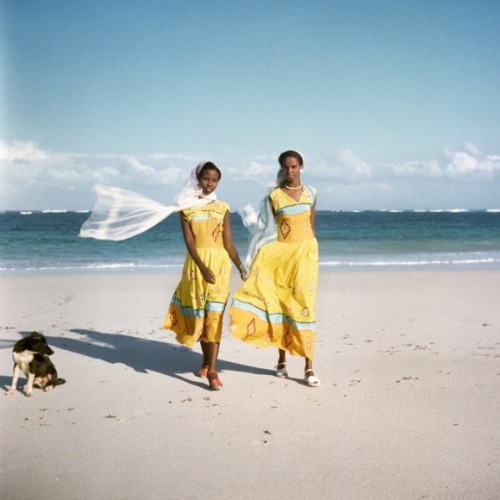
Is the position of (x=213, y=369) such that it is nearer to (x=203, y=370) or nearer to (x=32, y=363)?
(x=203, y=370)

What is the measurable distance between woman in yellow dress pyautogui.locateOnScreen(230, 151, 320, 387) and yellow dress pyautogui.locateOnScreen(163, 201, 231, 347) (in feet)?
0.50

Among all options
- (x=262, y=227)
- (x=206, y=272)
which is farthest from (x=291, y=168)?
(x=206, y=272)

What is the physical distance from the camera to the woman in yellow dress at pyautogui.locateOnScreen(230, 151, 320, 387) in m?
5.07

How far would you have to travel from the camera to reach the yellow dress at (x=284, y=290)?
5.06 metres

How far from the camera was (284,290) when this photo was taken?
518cm

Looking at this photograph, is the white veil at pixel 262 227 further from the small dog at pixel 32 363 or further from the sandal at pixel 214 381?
the small dog at pixel 32 363

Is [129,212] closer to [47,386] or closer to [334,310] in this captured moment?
[47,386]

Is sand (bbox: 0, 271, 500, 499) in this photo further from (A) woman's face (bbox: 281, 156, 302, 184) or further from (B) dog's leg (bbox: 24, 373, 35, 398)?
(A) woman's face (bbox: 281, 156, 302, 184)

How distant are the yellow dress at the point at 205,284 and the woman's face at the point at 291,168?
2.03 ft

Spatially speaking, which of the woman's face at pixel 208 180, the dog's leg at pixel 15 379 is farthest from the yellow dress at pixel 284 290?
the dog's leg at pixel 15 379

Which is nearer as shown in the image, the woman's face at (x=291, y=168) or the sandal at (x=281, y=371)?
the woman's face at (x=291, y=168)

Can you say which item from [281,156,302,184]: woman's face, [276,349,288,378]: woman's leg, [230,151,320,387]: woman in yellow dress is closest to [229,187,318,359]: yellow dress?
[230,151,320,387]: woman in yellow dress

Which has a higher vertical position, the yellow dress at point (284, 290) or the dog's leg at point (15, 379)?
the yellow dress at point (284, 290)

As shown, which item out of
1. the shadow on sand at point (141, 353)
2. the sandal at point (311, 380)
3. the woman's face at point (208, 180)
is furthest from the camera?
the shadow on sand at point (141, 353)
